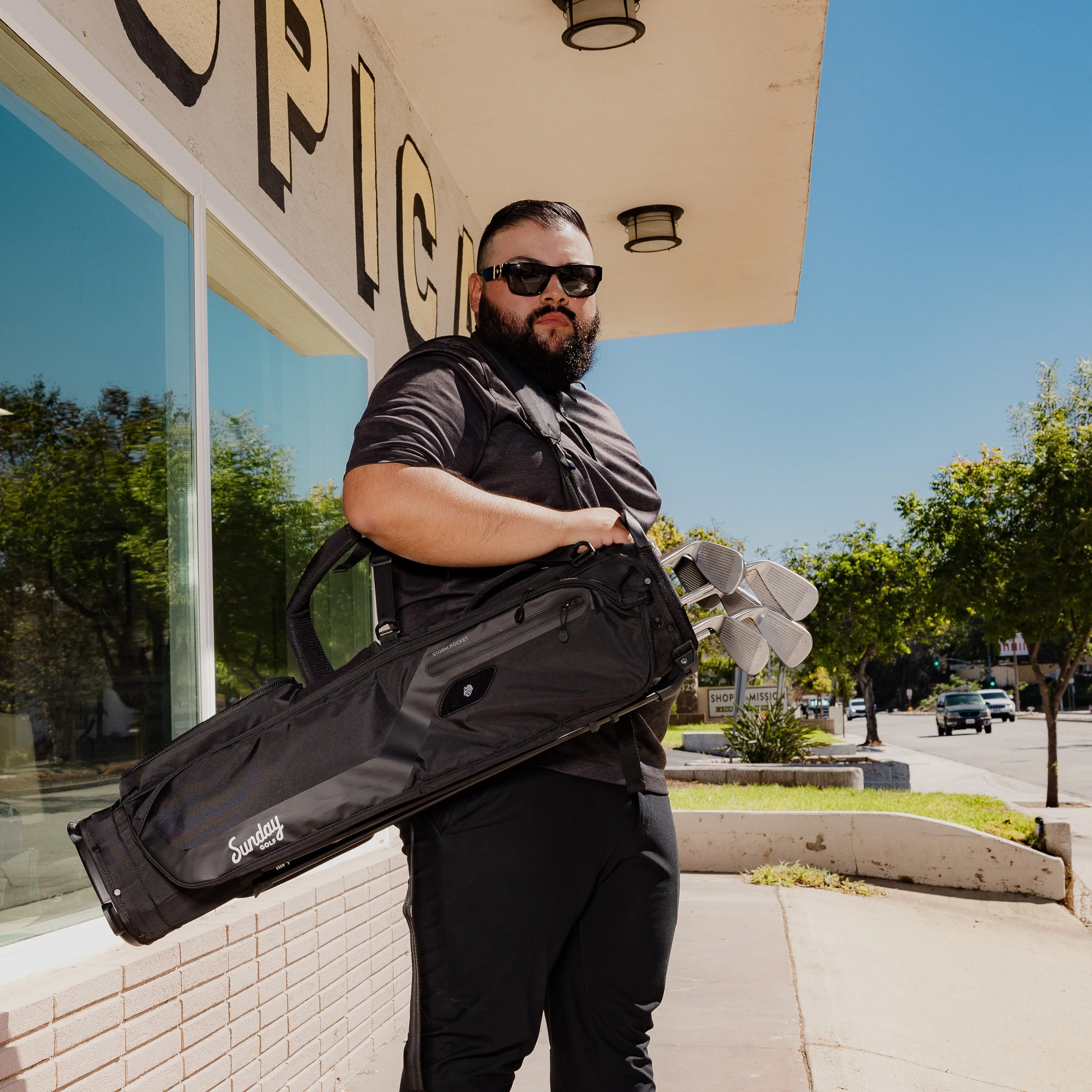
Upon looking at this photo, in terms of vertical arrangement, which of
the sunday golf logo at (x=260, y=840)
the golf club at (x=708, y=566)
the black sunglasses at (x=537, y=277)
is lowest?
the sunday golf logo at (x=260, y=840)

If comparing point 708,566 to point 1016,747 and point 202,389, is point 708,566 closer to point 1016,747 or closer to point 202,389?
point 202,389

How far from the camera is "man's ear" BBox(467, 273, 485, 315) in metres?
2.09

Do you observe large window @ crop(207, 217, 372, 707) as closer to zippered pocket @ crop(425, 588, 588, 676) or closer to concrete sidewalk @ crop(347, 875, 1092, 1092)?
concrete sidewalk @ crop(347, 875, 1092, 1092)

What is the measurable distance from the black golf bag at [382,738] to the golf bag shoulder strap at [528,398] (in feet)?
0.69

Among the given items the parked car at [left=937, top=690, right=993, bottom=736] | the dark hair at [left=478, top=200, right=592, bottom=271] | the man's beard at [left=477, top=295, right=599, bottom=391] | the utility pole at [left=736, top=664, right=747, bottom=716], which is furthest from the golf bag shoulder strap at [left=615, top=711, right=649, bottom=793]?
the parked car at [left=937, top=690, right=993, bottom=736]

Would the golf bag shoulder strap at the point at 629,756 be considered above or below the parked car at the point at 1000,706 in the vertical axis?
above

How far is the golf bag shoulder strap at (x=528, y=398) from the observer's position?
6.01 ft

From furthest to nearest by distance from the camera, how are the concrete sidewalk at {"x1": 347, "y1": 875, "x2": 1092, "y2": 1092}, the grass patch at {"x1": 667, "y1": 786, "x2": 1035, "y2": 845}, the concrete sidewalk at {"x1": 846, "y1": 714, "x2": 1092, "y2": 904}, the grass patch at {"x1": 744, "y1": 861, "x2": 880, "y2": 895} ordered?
the concrete sidewalk at {"x1": 846, "y1": 714, "x2": 1092, "y2": 904} < the grass patch at {"x1": 667, "y1": 786, "x2": 1035, "y2": 845} < the grass patch at {"x1": 744, "y1": 861, "x2": 880, "y2": 895} < the concrete sidewalk at {"x1": 347, "y1": 875, "x2": 1092, "y2": 1092}

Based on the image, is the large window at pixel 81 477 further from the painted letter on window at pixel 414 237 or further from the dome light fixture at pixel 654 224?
the dome light fixture at pixel 654 224

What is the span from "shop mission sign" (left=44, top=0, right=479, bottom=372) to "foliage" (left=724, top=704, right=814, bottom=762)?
394 inches

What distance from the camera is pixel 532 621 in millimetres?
1612

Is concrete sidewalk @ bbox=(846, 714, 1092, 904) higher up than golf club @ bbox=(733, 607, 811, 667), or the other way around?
golf club @ bbox=(733, 607, 811, 667)

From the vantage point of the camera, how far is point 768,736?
14.7 meters

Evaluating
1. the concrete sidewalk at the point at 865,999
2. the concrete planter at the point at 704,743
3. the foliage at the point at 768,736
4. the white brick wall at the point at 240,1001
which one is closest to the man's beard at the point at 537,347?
the white brick wall at the point at 240,1001
